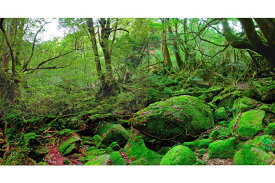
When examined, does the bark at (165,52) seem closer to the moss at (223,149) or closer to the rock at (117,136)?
the rock at (117,136)

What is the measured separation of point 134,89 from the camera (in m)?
3.18

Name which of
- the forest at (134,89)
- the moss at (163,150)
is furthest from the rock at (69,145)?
the moss at (163,150)

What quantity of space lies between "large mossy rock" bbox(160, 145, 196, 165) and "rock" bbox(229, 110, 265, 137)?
0.73 meters

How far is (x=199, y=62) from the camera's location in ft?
10.6

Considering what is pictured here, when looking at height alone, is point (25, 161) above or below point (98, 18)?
below

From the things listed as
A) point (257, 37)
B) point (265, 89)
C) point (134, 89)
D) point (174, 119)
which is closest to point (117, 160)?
point (174, 119)

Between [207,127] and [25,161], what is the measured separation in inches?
99.3

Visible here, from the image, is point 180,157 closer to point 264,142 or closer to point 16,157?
point 264,142

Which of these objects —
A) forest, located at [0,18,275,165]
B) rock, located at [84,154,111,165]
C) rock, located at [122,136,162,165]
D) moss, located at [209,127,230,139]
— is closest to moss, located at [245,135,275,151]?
forest, located at [0,18,275,165]

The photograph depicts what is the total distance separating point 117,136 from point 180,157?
37.7 inches

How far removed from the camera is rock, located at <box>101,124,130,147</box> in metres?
2.97

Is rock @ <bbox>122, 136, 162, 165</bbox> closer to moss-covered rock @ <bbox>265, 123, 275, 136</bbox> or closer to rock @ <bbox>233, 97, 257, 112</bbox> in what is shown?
rock @ <bbox>233, 97, 257, 112</bbox>
